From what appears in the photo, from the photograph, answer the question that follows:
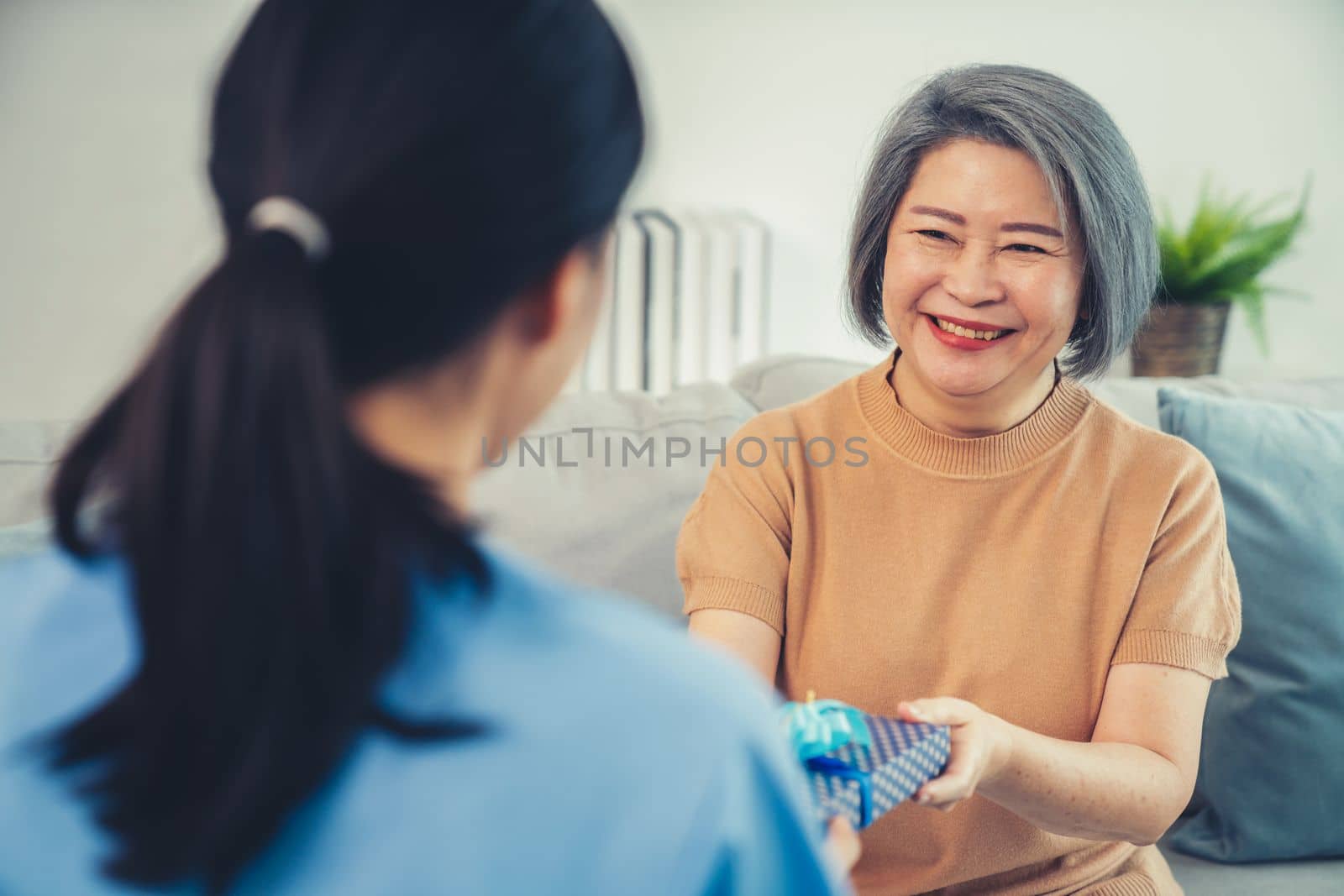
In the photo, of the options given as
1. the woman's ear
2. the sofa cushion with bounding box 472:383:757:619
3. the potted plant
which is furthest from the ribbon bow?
the potted plant

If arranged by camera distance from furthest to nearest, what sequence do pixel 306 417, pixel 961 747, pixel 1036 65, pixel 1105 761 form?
pixel 1036 65
pixel 1105 761
pixel 961 747
pixel 306 417

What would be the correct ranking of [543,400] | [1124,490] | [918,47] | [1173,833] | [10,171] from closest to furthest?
[543,400] < [1124,490] < [1173,833] < [10,171] < [918,47]

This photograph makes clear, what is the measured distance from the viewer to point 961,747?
3.11 feet

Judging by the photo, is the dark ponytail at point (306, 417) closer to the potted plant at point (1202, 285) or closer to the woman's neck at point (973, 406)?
the woman's neck at point (973, 406)

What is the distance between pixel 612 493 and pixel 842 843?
0.76 metres

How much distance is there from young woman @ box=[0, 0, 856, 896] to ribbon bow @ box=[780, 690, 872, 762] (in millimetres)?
282

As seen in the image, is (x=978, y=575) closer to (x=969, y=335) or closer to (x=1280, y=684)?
(x=969, y=335)

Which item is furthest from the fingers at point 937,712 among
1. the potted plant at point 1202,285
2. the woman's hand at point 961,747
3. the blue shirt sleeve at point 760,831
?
the potted plant at point 1202,285

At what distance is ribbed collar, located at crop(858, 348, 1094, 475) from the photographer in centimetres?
124

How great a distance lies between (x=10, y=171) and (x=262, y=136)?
9.30 ft

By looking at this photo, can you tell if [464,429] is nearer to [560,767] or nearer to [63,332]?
[560,767]

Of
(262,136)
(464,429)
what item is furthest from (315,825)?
(262,136)

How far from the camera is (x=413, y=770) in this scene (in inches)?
17.9

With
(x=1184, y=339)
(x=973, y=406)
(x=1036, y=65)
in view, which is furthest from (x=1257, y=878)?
(x=1036, y=65)
